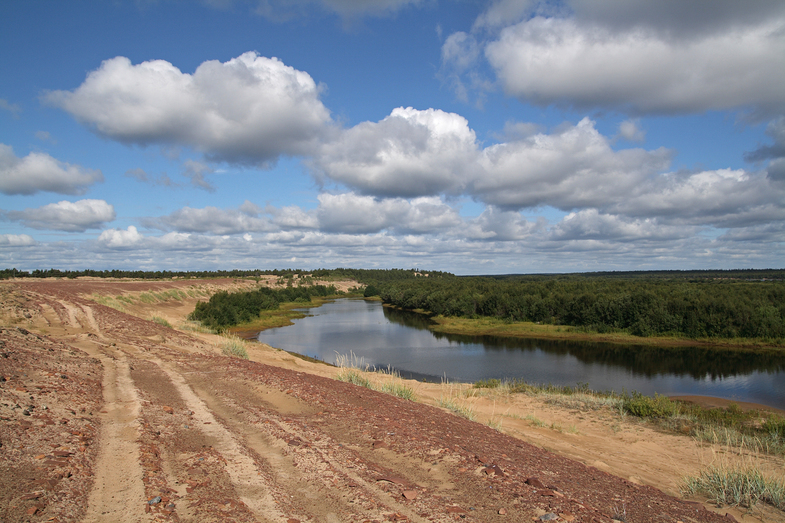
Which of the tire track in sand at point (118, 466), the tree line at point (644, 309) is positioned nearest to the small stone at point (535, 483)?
the tire track in sand at point (118, 466)

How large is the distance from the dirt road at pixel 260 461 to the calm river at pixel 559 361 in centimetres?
1939

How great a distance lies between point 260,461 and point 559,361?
32.0 metres

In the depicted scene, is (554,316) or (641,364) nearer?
(641,364)

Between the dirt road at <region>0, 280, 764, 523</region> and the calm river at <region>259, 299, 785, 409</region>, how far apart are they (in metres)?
19.4

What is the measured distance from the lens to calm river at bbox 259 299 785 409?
2627 cm

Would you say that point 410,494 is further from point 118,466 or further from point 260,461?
point 118,466

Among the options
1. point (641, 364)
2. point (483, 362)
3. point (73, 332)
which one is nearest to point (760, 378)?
point (641, 364)

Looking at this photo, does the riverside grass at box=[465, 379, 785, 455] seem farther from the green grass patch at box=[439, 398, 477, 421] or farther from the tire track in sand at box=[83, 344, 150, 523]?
the tire track in sand at box=[83, 344, 150, 523]

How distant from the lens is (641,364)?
107 feet

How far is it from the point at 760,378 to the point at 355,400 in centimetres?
3308

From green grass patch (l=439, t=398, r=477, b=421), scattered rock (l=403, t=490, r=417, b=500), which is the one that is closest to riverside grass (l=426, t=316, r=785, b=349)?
green grass patch (l=439, t=398, r=477, b=421)

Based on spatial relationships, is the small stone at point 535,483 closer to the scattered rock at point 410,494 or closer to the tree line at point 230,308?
the scattered rock at point 410,494

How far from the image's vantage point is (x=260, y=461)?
5.23 metres

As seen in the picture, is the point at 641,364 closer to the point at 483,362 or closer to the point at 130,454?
the point at 483,362
